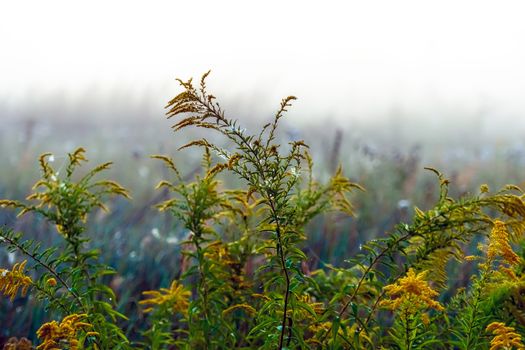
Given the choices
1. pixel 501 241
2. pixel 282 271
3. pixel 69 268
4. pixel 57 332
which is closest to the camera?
pixel 57 332

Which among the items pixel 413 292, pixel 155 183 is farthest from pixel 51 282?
pixel 155 183

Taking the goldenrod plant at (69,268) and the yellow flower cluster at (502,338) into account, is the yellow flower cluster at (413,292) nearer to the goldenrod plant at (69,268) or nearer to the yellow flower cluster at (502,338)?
the yellow flower cluster at (502,338)

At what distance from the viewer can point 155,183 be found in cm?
786

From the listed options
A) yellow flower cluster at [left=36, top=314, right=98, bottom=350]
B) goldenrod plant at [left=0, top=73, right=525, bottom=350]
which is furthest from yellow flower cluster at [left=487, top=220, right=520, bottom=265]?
yellow flower cluster at [left=36, top=314, right=98, bottom=350]

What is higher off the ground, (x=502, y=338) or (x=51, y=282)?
(x=51, y=282)

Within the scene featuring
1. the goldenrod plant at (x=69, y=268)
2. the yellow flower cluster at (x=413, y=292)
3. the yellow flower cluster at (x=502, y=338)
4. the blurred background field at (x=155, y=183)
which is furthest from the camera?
the blurred background field at (x=155, y=183)

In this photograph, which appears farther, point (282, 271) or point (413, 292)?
point (282, 271)

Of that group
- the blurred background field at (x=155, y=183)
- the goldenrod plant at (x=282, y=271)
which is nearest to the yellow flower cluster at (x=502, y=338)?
the goldenrod plant at (x=282, y=271)

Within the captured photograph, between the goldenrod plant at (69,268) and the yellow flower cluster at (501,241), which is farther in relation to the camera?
the goldenrod plant at (69,268)

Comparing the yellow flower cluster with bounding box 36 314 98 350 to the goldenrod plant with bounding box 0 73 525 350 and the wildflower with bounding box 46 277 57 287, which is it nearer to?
the goldenrod plant with bounding box 0 73 525 350

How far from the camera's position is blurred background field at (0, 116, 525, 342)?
460cm

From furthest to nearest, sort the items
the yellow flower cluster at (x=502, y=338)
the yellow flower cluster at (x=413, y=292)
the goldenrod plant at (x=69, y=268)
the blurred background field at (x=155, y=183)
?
the blurred background field at (x=155, y=183) < the goldenrod plant at (x=69, y=268) < the yellow flower cluster at (x=413, y=292) < the yellow flower cluster at (x=502, y=338)

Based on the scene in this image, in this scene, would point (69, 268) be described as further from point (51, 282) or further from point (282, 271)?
point (282, 271)

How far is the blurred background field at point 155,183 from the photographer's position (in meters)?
4.60
